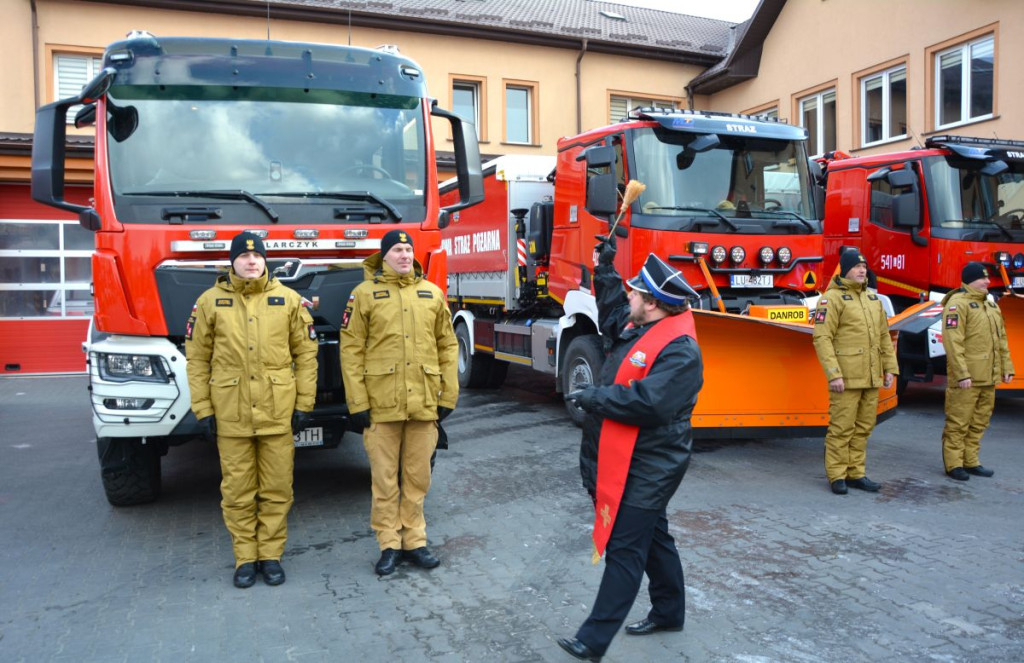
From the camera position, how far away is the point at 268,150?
5.83 meters

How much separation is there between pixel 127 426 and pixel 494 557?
2358 mm

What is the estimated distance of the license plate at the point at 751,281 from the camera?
26.6 ft

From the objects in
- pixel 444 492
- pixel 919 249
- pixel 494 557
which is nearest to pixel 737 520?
pixel 494 557

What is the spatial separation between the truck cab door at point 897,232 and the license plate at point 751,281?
113 inches

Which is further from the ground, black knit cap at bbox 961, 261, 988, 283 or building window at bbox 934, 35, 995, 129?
building window at bbox 934, 35, 995, 129

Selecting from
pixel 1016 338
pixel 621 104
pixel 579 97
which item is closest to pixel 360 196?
pixel 1016 338

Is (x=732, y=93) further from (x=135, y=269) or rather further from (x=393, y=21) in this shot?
(x=135, y=269)

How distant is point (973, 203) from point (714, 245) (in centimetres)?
397

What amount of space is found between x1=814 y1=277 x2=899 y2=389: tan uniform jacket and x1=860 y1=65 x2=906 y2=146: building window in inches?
434

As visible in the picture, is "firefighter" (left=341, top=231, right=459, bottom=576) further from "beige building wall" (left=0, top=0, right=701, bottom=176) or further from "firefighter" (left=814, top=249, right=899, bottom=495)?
"beige building wall" (left=0, top=0, right=701, bottom=176)

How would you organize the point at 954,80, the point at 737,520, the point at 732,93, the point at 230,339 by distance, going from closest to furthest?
the point at 230,339 < the point at 737,520 < the point at 954,80 < the point at 732,93

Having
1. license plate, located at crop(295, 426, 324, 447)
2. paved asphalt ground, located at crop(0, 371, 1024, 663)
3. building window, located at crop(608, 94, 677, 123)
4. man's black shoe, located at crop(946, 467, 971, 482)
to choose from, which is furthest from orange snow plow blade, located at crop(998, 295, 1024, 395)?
building window, located at crop(608, 94, 677, 123)

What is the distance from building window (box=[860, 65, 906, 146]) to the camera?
1648cm

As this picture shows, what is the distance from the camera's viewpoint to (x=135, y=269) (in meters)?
5.37
